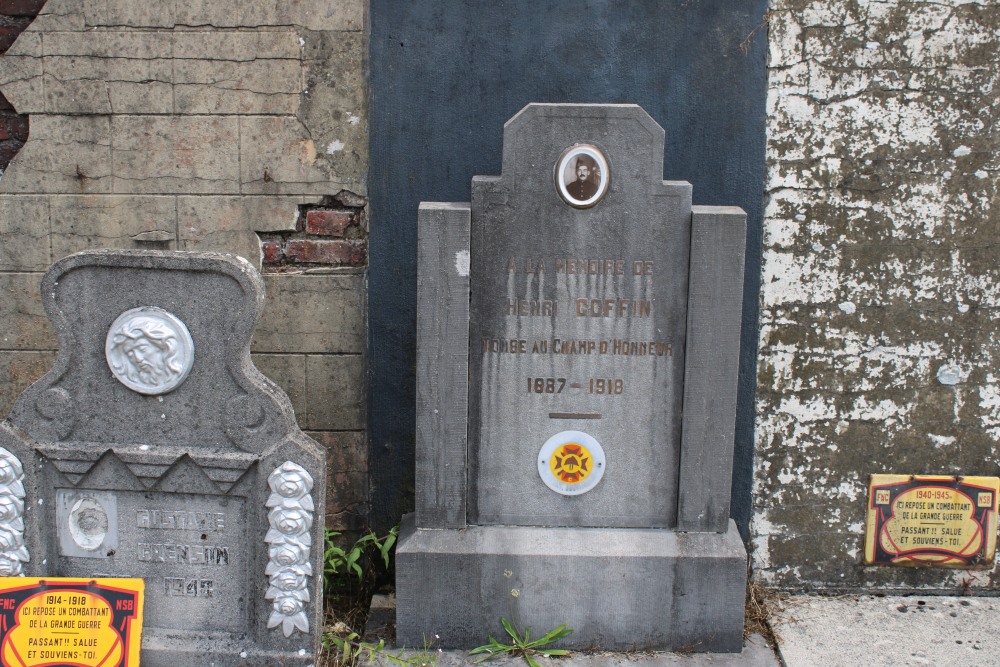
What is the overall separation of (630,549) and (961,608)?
140 cm

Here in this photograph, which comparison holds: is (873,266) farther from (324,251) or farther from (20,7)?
(20,7)

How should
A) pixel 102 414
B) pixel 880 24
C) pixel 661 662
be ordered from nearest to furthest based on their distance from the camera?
pixel 102 414
pixel 661 662
pixel 880 24

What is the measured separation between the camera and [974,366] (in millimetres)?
3594

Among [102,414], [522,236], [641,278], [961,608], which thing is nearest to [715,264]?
[641,278]

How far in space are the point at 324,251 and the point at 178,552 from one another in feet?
4.13

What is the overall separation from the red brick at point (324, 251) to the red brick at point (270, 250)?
0.11 feet

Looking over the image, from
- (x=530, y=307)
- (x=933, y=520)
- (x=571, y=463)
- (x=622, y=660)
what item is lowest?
(x=622, y=660)

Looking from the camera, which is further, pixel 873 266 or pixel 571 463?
pixel 873 266

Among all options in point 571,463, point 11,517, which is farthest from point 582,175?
point 11,517

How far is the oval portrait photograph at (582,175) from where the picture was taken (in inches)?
119

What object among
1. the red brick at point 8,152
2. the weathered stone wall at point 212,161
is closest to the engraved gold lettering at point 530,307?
the weathered stone wall at point 212,161

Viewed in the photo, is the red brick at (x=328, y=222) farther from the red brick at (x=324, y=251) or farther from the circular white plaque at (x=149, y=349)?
the circular white plaque at (x=149, y=349)

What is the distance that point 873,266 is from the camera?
3.55 metres

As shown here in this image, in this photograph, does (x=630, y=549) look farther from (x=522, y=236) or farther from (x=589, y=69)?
(x=589, y=69)
